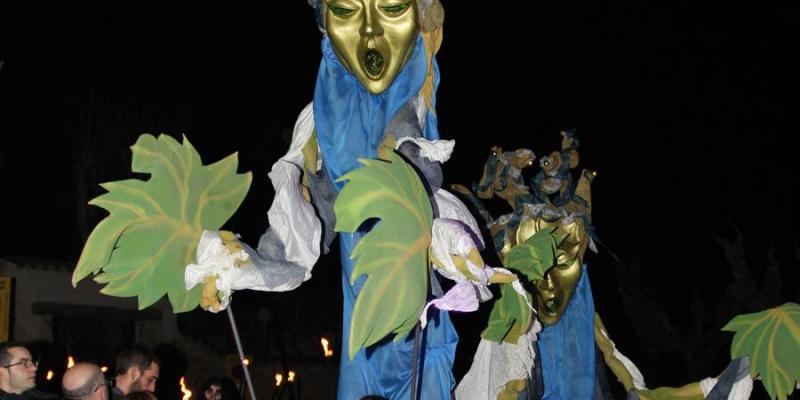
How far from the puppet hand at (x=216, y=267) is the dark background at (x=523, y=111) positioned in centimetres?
648

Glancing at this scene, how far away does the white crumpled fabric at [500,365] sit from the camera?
15.2ft

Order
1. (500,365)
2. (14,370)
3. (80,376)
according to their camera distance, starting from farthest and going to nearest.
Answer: (500,365)
(14,370)
(80,376)

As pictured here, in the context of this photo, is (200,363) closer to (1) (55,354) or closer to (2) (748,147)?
(1) (55,354)

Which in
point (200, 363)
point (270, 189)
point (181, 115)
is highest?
point (181, 115)

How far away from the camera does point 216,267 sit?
290 centimetres

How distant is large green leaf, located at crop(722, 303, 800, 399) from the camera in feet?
12.4

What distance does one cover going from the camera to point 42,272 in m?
9.78

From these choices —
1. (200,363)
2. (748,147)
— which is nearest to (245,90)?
(200,363)

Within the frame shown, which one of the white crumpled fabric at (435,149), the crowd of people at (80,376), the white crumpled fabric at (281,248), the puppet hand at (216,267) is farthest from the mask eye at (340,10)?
the crowd of people at (80,376)

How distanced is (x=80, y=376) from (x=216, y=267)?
65 centimetres

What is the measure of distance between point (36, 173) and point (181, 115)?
5.79 feet

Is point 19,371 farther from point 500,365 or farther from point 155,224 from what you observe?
point 500,365

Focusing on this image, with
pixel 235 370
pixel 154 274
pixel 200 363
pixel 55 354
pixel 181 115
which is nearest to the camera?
pixel 154 274

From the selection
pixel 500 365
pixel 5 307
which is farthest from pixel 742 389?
pixel 5 307
